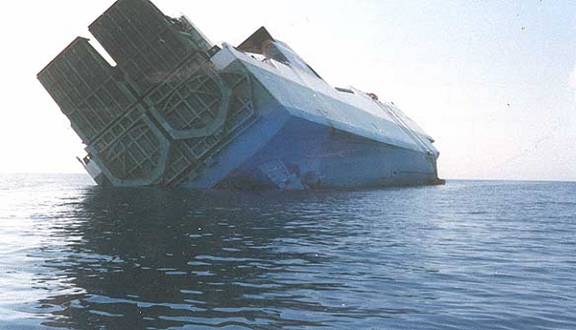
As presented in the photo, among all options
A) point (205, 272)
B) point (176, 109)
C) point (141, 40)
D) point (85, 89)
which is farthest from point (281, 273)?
point (85, 89)

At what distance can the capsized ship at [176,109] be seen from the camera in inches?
1614

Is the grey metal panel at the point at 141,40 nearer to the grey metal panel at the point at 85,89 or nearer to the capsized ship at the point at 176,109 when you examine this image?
the capsized ship at the point at 176,109

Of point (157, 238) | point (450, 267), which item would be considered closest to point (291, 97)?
point (157, 238)

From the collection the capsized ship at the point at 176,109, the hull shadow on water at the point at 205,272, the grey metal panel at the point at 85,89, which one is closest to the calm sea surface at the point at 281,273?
the hull shadow on water at the point at 205,272

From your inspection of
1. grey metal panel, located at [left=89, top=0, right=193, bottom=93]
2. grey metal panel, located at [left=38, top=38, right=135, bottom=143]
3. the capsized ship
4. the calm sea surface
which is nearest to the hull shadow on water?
the calm sea surface

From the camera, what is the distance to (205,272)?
1320 centimetres

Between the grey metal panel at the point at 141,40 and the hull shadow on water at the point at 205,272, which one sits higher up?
the grey metal panel at the point at 141,40

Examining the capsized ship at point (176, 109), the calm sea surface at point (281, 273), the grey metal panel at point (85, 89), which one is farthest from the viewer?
the grey metal panel at point (85, 89)

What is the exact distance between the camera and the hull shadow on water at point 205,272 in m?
9.46

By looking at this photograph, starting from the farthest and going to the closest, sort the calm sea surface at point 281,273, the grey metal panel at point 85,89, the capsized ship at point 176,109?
the grey metal panel at point 85,89
the capsized ship at point 176,109
the calm sea surface at point 281,273

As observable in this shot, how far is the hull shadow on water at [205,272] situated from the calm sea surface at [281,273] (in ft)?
0.13

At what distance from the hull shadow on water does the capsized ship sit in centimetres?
1560

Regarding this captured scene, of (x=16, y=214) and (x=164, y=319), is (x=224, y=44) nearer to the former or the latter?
(x=16, y=214)

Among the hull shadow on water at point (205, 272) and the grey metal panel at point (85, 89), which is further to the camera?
the grey metal panel at point (85, 89)
